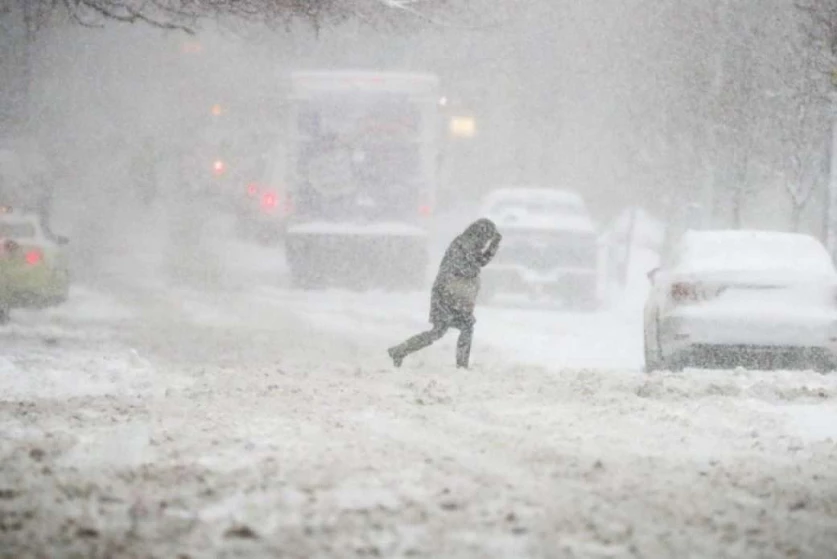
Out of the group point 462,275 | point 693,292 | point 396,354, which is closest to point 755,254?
point 693,292

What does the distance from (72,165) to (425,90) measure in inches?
1307

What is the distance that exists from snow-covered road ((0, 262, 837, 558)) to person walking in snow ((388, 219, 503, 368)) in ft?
1.54

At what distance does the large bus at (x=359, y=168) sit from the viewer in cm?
2241

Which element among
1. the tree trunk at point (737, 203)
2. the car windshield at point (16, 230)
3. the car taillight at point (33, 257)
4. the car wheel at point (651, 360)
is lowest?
the car wheel at point (651, 360)

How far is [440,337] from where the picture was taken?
38.5ft

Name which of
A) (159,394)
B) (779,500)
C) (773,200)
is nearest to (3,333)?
(159,394)

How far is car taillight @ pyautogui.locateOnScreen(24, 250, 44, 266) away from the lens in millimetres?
16281

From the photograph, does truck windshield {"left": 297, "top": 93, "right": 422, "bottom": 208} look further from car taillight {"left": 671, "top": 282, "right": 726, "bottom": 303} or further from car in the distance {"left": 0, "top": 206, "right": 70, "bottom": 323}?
car taillight {"left": 671, "top": 282, "right": 726, "bottom": 303}

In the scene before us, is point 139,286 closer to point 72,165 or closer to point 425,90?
point 425,90

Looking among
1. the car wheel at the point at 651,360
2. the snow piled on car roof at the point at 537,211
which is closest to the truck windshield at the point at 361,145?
the snow piled on car roof at the point at 537,211

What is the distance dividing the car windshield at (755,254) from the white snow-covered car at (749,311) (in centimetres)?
1

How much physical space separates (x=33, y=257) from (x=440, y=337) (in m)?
6.89

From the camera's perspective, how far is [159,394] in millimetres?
10195

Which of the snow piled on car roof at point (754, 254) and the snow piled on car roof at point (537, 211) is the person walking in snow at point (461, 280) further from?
the snow piled on car roof at point (537, 211)
